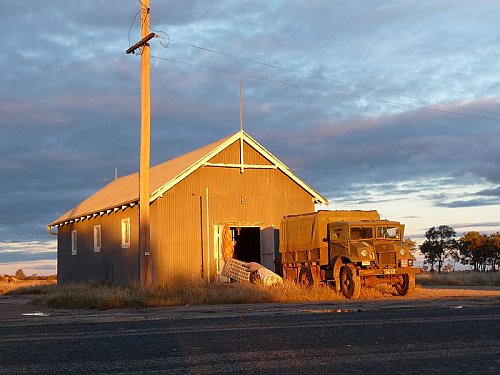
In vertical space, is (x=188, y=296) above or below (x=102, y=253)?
below

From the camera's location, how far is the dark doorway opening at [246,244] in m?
35.3

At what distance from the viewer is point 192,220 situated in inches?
1172

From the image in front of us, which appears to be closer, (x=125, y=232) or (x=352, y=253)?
(x=352, y=253)

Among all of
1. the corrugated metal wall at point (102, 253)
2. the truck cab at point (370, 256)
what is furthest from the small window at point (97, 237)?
the truck cab at point (370, 256)

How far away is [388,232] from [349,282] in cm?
243

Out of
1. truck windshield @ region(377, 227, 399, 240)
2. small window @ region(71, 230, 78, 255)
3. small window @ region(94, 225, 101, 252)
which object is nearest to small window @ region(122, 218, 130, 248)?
small window @ region(94, 225, 101, 252)

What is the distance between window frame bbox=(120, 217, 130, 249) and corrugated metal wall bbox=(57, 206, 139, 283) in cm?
16

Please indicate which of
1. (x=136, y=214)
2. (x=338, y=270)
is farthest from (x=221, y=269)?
(x=338, y=270)

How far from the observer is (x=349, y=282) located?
22750 mm

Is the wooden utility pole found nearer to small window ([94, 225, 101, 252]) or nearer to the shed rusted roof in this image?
the shed rusted roof

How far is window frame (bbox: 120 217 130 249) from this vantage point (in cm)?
3122

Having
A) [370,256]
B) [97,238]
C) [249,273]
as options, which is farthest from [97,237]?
[370,256]

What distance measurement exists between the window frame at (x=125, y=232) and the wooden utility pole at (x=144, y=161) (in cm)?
643

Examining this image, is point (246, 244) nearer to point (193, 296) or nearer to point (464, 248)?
point (193, 296)
